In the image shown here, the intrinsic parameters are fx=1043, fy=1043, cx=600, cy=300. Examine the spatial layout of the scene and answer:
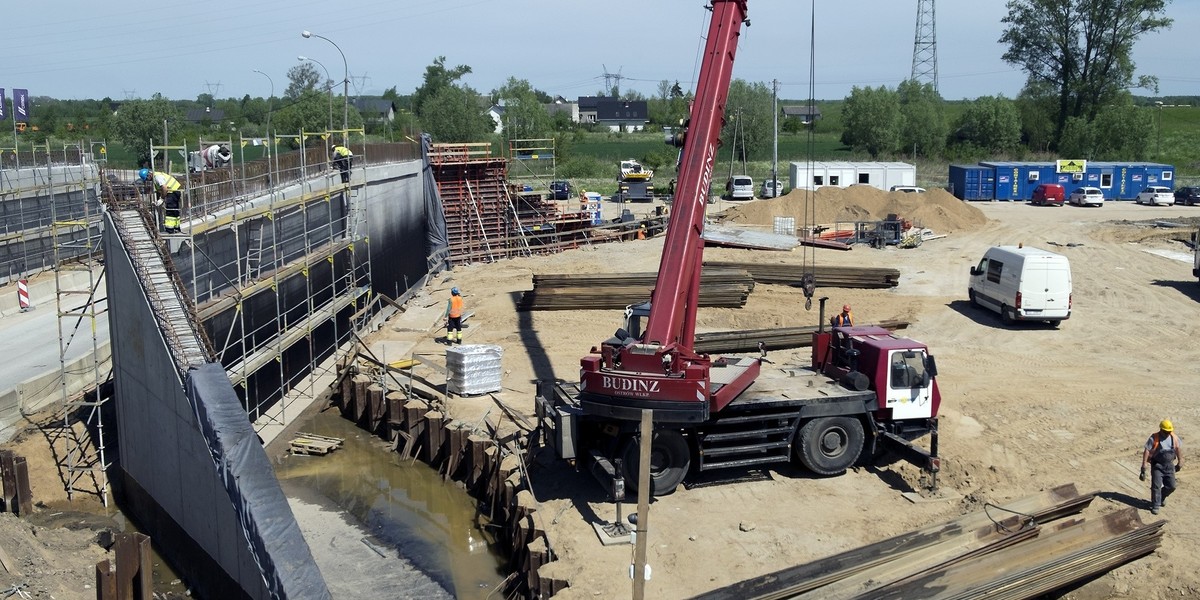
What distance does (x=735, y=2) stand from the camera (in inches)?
658

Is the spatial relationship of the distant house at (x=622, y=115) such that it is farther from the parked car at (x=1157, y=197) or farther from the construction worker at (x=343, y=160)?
the construction worker at (x=343, y=160)

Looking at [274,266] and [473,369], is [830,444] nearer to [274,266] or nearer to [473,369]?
[473,369]

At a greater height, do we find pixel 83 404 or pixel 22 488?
pixel 83 404

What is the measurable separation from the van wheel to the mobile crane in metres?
10.4

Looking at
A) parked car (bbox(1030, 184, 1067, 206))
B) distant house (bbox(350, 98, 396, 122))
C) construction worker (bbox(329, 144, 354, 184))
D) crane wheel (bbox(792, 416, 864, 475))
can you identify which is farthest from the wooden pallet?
distant house (bbox(350, 98, 396, 122))

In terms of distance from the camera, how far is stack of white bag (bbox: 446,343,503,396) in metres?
20.9

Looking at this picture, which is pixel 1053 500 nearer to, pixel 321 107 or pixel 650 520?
pixel 650 520

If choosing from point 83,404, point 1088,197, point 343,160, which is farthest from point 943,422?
point 1088,197

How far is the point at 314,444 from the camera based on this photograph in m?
20.0

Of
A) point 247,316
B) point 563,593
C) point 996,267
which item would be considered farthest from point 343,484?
point 996,267

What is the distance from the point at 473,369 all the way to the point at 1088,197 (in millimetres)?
42303

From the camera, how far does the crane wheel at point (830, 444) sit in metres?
16.2

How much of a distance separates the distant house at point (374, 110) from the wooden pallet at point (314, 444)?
50301 mm

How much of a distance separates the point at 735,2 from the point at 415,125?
213 feet
